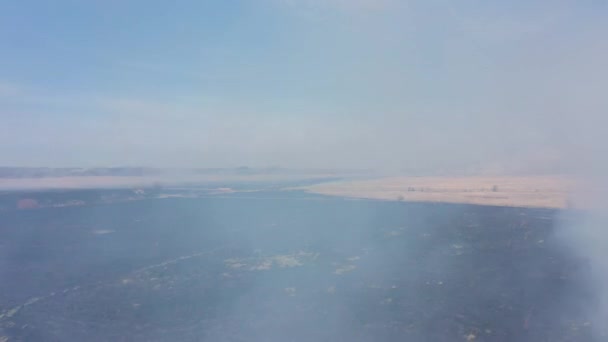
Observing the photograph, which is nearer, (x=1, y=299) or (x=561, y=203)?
(x=1, y=299)

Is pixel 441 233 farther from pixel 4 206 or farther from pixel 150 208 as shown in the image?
pixel 4 206

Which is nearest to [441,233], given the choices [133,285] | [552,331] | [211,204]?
[552,331]

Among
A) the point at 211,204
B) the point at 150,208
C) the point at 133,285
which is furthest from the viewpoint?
the point at 211,204

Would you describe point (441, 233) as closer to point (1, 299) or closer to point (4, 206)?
point (1, 299)

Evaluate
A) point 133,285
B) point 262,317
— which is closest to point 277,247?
point 133,285

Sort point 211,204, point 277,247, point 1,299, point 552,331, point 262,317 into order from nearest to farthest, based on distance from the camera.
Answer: point 552,331 → point 262,317 → point 1,299 → point 277,247 → point 211,204

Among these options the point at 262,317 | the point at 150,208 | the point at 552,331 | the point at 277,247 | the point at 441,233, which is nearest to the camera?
the point at 552,331
